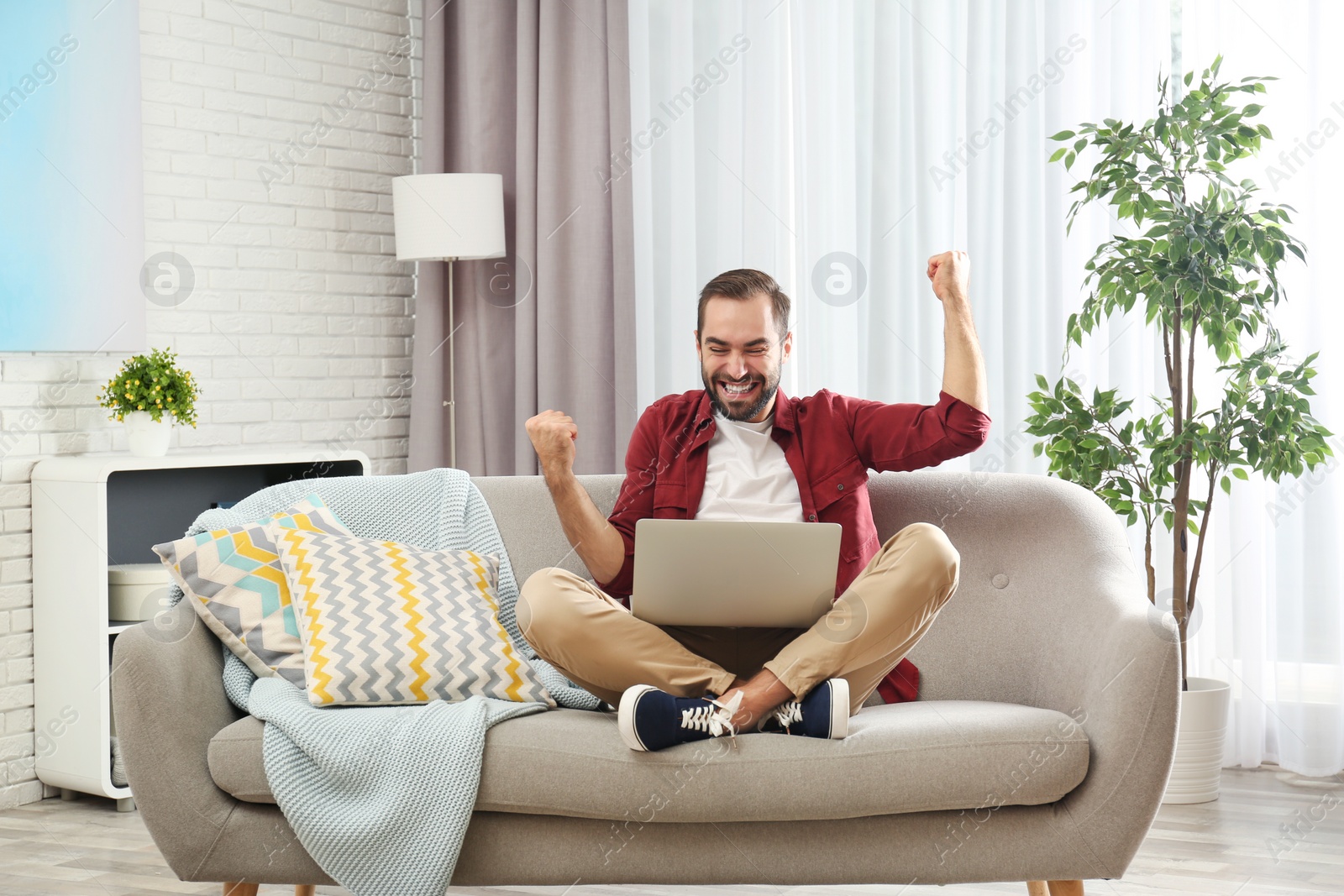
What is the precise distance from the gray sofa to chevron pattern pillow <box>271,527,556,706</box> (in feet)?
0.51

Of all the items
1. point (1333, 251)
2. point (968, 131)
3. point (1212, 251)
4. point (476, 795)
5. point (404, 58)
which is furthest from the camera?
point (404, 58)

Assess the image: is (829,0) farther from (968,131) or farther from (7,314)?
A: (7,314)

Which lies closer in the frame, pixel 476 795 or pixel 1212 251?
pixel 476 795

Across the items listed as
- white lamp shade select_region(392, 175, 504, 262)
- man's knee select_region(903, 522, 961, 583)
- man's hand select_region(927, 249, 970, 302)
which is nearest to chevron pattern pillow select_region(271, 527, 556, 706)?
man's knee select_region(903, 522, 961, 583)

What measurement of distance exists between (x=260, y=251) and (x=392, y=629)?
1976mm

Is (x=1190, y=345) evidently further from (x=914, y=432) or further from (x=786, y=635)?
(x=786, y=635)

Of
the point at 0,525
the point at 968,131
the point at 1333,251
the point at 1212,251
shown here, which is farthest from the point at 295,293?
the point at 1333,251

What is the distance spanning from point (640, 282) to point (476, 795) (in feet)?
7.22

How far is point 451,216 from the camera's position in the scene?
12.0 ft

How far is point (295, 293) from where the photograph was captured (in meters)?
3.80

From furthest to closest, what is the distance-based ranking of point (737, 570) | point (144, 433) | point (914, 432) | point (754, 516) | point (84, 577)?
1. point (144, 433)
2. point (84, 577)
3. point (754, 516)
4. point (914, 432)
5. point (737, 570)

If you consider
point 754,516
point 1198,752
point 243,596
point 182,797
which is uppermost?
point 754,516

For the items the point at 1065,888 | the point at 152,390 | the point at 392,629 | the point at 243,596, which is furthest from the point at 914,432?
the point at 152,390

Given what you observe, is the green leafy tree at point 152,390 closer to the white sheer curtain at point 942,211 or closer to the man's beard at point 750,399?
the white sheer curtain at point 942,211
